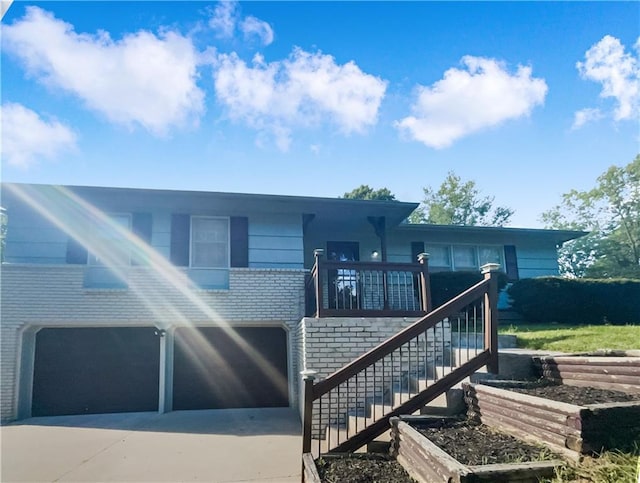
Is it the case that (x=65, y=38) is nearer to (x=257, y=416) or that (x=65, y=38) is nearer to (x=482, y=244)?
(x=257, y=416)

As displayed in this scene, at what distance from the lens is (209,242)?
915 cm

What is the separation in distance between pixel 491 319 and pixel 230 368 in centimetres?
600

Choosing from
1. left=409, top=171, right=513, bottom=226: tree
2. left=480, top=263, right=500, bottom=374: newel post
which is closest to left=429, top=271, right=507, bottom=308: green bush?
left=480, top=263, right=500, bottom=374: newel post

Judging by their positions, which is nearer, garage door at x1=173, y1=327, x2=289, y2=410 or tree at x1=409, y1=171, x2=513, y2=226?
garage door at x1=173, y1=327, x2=289, y2=410

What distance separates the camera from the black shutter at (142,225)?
8.77m

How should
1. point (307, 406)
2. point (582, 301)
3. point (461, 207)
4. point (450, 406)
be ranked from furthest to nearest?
point (461, 207) → point (582, 301) → point (450, 406) → point (307, 406)

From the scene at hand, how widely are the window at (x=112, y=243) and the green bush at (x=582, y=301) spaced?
970 centimetres

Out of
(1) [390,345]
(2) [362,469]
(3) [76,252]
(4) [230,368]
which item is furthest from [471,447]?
(3) [76,252]

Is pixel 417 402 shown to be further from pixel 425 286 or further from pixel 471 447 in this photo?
pixel 425 286

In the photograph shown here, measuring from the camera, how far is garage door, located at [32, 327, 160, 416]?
26.9ft

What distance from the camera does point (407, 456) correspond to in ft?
11.3

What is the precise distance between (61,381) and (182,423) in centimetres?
330

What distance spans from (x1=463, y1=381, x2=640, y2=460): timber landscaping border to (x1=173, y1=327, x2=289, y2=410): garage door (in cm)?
612

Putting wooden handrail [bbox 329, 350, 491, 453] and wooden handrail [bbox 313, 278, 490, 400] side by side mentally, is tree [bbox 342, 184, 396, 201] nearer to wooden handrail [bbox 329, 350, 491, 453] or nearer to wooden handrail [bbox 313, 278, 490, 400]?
wooden handrail [bbox 313, 278, 490, 400]
